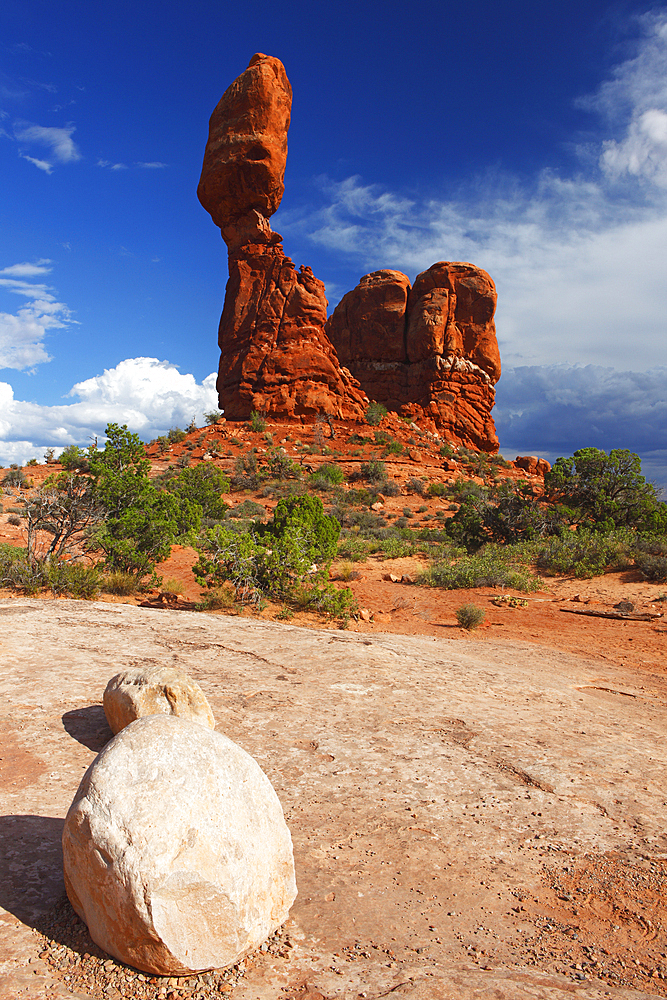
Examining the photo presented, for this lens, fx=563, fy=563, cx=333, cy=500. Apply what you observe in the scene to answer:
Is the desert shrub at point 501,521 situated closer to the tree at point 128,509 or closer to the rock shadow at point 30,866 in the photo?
the tree at point 128,509

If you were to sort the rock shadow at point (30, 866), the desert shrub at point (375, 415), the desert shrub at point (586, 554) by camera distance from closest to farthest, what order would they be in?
the rock shadow at point (30, 866) < the desert shrub at point (586, 554) < the desert shrub at point (375, 415)

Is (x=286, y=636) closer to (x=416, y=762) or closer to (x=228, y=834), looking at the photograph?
(x=416, y=762)

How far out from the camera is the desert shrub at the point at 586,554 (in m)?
14.0

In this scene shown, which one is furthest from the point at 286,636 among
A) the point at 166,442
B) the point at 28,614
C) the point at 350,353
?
the point at 350,353

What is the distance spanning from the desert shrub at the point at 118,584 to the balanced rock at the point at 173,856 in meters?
8.90

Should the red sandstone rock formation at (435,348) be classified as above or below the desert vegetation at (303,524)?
above

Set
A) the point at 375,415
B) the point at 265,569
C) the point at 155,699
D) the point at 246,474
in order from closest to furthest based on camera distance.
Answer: the point at 155,699 → the point at 265,569 → the point at 246,474 → the point at 375,415

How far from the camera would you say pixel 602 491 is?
18.7 meters

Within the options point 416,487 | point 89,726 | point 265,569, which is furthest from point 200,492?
point 89,726

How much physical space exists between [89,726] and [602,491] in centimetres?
1814

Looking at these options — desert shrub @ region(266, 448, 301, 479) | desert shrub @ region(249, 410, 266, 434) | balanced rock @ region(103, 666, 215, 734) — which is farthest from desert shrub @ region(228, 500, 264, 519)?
balanced rock @ region(103, 666, 215, 734)

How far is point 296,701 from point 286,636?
89.9 inches

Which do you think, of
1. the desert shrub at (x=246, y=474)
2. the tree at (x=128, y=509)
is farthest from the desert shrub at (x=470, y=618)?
the desert shrub at (x=246, y=474)

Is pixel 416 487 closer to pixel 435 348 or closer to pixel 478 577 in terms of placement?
pixel 478 577
